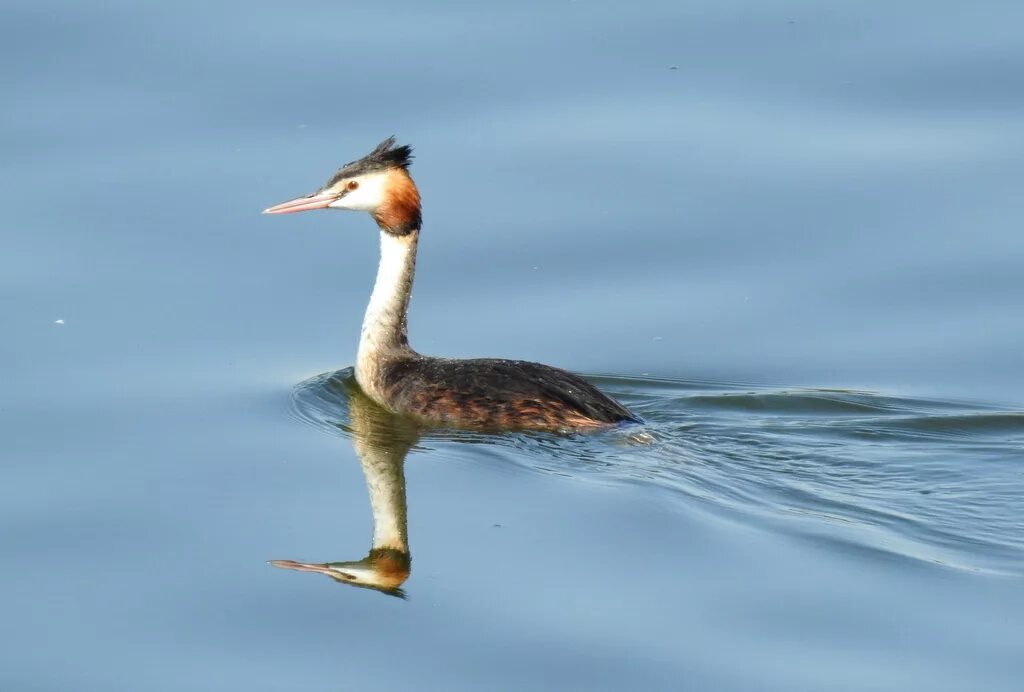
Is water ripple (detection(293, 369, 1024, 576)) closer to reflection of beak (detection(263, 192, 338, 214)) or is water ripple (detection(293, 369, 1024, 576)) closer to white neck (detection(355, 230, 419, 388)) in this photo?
white neck (detection(355, 230, 419, 388))

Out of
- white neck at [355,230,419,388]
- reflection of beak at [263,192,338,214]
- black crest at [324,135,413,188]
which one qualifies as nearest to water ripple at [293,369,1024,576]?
white neck at [355,230,419,388]

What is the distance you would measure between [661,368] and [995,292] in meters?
2.25

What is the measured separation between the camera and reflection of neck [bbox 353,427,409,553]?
33.0 feet

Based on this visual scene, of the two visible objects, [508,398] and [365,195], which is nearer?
[508,398]

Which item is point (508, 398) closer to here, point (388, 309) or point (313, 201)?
point (388, 309)

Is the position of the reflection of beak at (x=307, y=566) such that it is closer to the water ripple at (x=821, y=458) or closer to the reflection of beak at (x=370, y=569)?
the reflection of beak at (x=370, y=569)

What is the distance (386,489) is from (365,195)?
224cm

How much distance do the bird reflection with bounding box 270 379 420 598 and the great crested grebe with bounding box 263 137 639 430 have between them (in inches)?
4.3

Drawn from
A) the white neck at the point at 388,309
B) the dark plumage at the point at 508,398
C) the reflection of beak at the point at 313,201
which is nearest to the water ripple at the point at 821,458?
the dark plumage at the point at 508,398

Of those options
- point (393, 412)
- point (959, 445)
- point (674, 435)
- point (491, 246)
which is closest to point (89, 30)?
point (491, 246)

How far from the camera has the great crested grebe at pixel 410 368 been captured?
11336mm

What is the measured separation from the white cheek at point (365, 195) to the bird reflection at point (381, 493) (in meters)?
1.08

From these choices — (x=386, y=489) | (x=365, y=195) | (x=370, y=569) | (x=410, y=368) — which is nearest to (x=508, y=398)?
(x=410, y=368)

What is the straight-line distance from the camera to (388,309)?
12.3 metres
